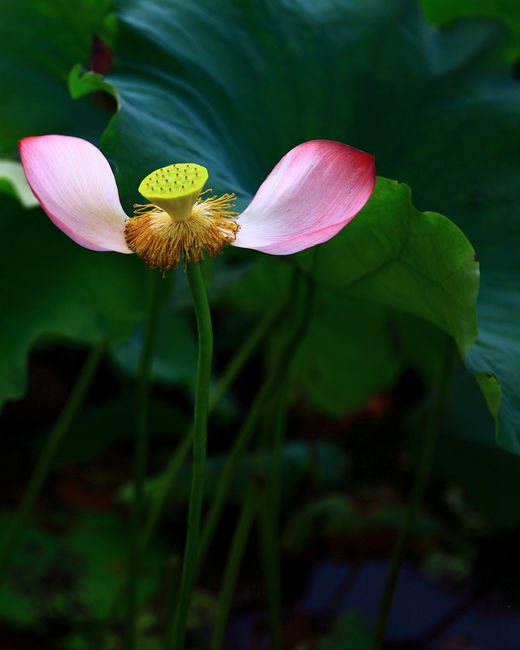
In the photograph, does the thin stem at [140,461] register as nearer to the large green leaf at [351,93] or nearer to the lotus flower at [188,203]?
the large green leaf at [351,93]

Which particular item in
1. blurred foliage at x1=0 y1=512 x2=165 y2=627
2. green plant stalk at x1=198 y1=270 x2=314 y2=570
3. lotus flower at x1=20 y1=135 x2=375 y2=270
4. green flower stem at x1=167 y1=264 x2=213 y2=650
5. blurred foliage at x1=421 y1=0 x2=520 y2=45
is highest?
lotus flower at x1=20 y1=135 x2=375 y2=270

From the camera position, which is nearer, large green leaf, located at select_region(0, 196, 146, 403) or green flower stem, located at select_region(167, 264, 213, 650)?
green flower stem, located at select_region(167, 264, 213, 650)

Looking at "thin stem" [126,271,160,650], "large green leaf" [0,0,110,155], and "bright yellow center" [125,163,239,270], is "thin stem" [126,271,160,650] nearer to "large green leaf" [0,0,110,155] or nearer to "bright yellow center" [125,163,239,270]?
"large green leaf" [0,0,110,155]

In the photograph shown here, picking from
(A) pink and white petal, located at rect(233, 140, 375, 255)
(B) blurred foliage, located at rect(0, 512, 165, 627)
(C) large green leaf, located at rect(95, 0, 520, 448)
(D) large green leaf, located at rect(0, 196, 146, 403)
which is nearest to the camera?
(A) pink and white petal, located at rect(233, 140, 375, 255)

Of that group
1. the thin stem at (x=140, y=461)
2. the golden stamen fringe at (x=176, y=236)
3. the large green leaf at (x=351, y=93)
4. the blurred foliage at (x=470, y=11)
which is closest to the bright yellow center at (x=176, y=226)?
the golden stamen fringe at (x=176, y=236)

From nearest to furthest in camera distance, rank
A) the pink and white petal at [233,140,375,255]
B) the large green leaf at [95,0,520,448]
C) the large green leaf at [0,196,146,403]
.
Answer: the pink and white petal at [233,140,375,255]
the large green leaf at [95,0,520,448]
the large green leaf at [0,196,146,403]

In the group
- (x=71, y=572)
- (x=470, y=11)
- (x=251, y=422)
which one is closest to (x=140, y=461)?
(x=251, y=422)

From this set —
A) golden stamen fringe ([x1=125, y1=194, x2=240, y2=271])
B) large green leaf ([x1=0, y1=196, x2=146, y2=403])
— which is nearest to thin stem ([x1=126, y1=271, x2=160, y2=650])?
large green leaf ([x1=0, y1=196, x2=146, y2=403])

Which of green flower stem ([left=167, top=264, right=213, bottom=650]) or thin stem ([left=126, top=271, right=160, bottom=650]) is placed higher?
green flower stem ([left=167, top=264, right=213, bottom=650])
